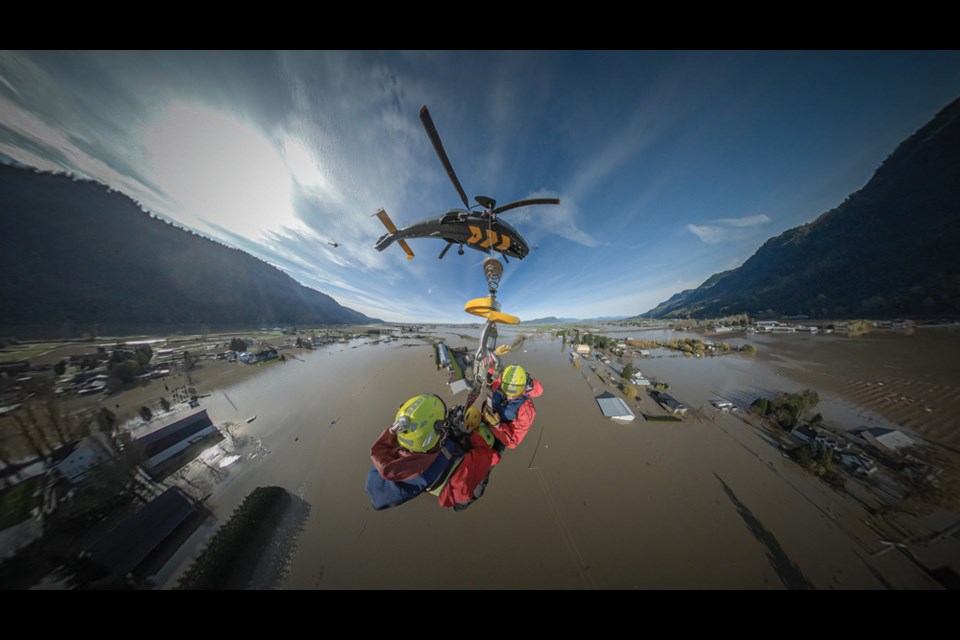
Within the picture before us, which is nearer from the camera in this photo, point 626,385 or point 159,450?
point 159,450

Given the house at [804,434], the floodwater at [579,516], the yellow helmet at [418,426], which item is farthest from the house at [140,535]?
the house at [804,434]

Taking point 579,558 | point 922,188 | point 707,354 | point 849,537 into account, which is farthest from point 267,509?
point 922,188

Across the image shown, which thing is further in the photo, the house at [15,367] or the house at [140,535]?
the house at [15,367]

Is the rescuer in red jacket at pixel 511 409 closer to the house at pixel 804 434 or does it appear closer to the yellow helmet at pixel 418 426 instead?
the yellow helmet at pixel 418 426

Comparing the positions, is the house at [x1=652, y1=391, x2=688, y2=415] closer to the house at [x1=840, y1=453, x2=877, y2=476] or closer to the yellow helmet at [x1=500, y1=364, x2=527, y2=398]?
the house at [x1=840, y1=453, x2=877, y2=476]

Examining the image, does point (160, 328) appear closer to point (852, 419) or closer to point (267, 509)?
point (267, 509)
